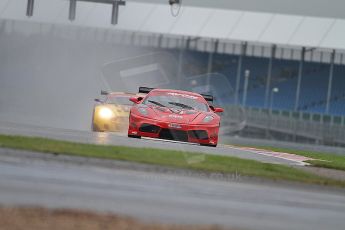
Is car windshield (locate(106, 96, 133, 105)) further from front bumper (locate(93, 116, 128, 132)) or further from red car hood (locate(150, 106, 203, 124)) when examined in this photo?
red car hood (locate(150, 106, 203, 124))

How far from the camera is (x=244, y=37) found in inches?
2106

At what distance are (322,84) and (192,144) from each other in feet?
131

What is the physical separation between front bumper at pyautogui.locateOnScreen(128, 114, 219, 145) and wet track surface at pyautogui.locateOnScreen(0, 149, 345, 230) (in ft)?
16.6

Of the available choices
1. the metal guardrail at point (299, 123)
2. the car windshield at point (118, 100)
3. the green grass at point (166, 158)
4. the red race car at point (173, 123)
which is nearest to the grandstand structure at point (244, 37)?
the metal guardrail at point (299, 123)

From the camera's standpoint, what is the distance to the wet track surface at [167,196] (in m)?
8.84

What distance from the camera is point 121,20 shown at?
5694 centimetres

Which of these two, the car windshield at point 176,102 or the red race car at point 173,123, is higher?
the car windshield at point 176,102

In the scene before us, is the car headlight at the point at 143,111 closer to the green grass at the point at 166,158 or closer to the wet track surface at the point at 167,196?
the green grass at the point at 166,158

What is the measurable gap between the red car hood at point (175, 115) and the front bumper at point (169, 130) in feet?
0.29

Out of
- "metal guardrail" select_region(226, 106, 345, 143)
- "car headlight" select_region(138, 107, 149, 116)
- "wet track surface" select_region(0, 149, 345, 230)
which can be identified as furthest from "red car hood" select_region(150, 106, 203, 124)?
"metal guardrail" select_region(226, 106, 345, 143)

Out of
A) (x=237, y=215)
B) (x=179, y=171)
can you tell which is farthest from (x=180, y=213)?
(x=179, y=171)

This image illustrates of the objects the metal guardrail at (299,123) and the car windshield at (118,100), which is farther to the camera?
the metal guardrail at (299,123)

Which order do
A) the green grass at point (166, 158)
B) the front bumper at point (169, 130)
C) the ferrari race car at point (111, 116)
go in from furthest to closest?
1. the ferrari race car at point (111, 116)
2. the front bumper at point (169, 130)
3. the green grass at point (166, 158)

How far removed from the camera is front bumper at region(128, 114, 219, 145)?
62.0ft
